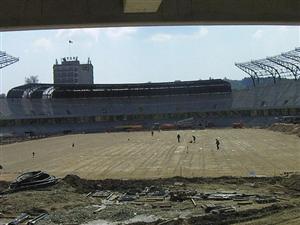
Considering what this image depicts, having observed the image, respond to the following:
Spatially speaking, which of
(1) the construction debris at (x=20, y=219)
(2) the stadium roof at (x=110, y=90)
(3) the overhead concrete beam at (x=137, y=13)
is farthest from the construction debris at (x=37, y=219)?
(2) the stadium roof at (x=110, y=90)

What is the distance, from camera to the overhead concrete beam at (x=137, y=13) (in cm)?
1518

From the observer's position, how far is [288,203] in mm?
22750

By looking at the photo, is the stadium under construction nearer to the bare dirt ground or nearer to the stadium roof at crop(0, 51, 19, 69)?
the stadium roof at crop(0, 51, 19, 69)

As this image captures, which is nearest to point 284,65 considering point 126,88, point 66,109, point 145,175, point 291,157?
point 126,88

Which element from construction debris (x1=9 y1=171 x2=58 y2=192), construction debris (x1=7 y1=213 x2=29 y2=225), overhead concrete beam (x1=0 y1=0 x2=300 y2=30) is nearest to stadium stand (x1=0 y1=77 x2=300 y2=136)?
construction debris (x1=9 y1=171 x2=58 y2=192)

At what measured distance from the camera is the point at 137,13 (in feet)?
50.9

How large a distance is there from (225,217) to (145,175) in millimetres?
18596

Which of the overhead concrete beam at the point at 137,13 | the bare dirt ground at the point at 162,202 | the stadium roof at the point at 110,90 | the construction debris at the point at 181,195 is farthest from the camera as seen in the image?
the stadium roof at the point at 110,90

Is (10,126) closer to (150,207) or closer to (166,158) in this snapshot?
(166,158)

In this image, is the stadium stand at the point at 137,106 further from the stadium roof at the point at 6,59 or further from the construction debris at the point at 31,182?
the construction debris at the point at 31,182

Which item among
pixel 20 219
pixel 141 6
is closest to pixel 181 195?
pixel 20 219

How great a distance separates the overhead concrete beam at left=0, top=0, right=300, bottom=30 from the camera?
49.8ft

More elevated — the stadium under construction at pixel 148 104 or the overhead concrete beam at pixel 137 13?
the overhead concrete beam at pixel 137 13

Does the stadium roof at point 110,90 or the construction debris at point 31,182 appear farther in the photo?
the stadium roof at point 110,90
